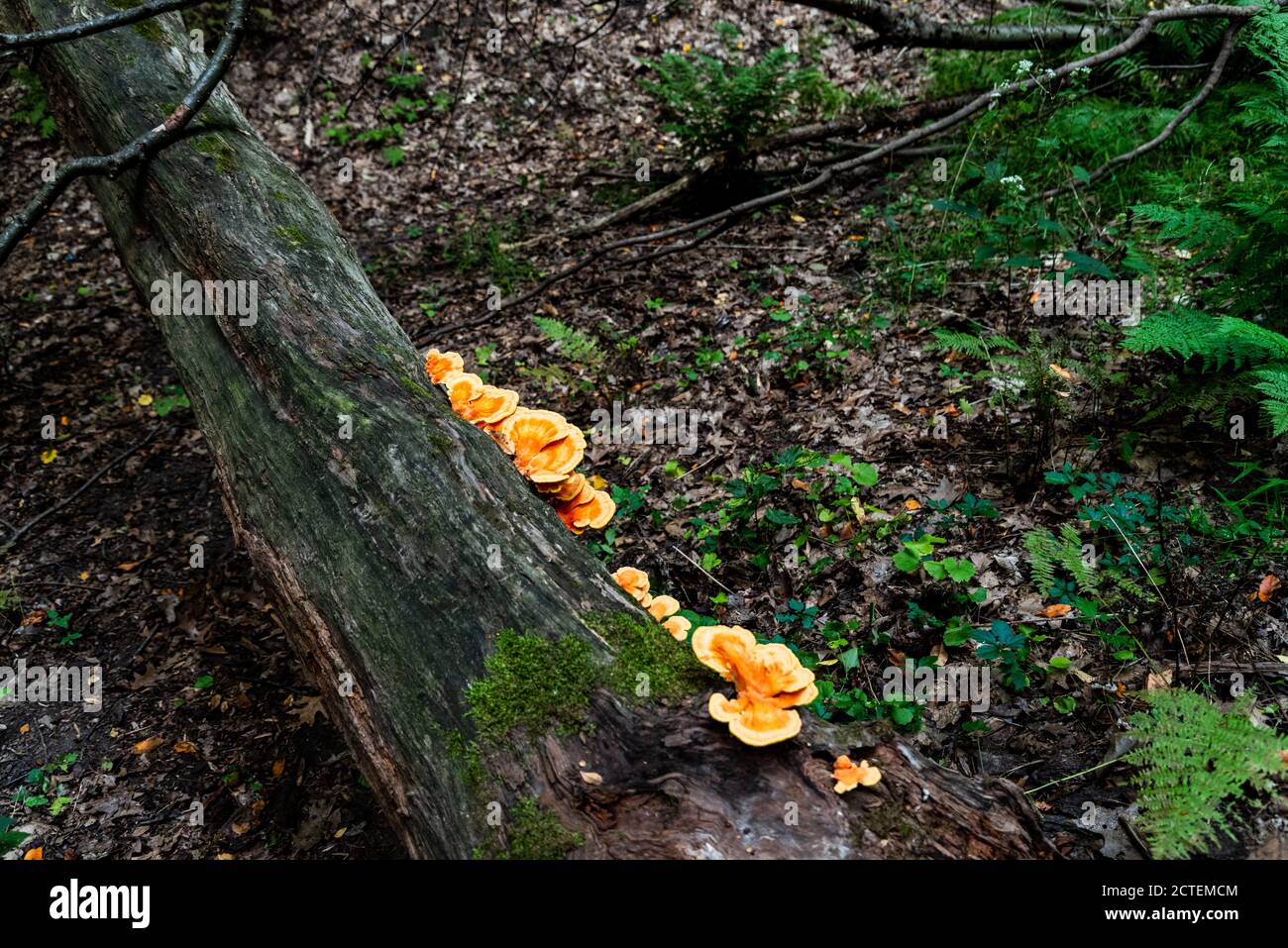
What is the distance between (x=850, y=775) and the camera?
2223mm

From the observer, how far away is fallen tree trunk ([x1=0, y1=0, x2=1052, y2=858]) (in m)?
2.18

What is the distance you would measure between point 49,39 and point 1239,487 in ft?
20.3

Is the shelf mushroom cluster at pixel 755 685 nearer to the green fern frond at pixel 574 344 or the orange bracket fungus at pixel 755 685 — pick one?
the orange bracket fungus at pixel 755 685

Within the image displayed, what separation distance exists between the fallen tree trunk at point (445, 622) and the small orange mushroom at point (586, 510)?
1.38 ft

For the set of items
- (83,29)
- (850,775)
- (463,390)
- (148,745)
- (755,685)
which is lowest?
(148,745)

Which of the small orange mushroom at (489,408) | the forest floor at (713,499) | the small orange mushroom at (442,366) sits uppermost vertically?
the small orange mushroom at (442,366)

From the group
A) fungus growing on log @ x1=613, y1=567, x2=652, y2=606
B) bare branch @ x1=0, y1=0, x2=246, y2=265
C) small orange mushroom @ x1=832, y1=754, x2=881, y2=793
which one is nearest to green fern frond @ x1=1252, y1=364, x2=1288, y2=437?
small orange mushroom @ x1=832, y1=754, x2=881, y2=793

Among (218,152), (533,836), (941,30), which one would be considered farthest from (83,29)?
(941,30)

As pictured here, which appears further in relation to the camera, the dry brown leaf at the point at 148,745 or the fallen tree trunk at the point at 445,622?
the dry brown leaf at the point at 148,745

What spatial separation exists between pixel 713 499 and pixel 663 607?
1782 millimetres

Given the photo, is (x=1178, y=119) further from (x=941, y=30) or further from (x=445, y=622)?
(x=445, y=622)

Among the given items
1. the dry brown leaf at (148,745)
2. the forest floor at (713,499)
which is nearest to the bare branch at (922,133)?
the forest floor at (713,499)

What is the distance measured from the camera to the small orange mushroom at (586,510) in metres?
3.45

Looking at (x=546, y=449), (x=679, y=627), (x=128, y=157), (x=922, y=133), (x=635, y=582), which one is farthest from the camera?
(x=922, y=133)
